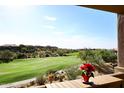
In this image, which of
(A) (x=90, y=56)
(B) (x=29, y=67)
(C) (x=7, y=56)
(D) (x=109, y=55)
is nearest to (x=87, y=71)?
(C) (x=7, y=56)

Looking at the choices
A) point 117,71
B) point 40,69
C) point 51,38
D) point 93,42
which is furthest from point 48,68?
point 117,71

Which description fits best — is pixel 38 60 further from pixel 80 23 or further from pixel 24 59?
pixel 80 23

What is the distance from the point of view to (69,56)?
19.4 ft

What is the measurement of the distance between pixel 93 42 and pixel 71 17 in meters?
1.74

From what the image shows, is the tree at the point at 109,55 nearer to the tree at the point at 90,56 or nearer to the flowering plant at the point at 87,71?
the tree at the point at 90,56

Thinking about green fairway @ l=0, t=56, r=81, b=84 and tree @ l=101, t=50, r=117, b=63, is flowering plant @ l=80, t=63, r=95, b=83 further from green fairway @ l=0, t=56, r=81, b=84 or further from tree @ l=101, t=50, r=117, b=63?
tree @ l=101, t=50, r=117, b=63

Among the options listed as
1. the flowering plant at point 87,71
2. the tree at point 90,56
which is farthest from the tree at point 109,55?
the flowering plant at point 87,71

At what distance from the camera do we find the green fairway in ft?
17.6

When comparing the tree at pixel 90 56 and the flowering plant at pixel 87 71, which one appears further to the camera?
the tree at pixel 90 56

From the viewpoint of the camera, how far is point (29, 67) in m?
5.78

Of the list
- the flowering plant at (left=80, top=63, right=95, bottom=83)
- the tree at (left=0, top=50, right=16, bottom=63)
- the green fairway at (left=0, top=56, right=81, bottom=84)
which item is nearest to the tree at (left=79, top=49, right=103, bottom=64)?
the green fairway at (left=0, top=56, right=81, bottom=84)

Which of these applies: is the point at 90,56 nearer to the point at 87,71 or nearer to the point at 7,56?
the point at 7,56

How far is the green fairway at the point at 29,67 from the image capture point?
5367mm

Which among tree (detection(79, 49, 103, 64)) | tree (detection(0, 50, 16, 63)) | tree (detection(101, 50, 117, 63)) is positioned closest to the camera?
tree (detection(0, 50, 16, 63))
